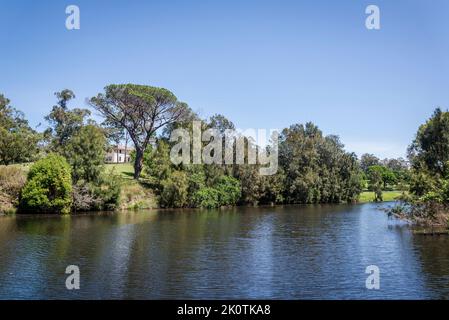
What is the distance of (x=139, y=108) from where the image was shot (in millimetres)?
71438

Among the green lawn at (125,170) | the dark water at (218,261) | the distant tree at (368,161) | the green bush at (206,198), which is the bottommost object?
the dark water at (218,261)

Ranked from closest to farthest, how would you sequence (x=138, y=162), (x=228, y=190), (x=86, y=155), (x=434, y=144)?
(x=434, y=144), (x=86, y=155), (x=138, y=162), (x=228, y=190)

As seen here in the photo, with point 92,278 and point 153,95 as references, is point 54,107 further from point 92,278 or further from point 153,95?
point 92,278

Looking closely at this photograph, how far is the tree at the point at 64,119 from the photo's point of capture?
8306 centimetres

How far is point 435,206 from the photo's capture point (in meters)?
36.4

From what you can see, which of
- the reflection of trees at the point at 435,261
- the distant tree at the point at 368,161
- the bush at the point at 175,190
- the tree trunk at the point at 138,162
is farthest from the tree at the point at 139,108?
the distant tree at the point at 368,161

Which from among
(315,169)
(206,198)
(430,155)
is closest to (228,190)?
(206,198)

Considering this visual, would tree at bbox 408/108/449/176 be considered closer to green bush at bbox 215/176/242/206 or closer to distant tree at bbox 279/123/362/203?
green bush at bbox 215/176/242/206

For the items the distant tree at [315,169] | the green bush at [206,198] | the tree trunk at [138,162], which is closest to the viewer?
the green bush at [206,198]

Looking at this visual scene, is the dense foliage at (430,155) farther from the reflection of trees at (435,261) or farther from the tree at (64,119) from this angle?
the tree at (64,119)

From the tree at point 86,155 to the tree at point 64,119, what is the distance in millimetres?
23582

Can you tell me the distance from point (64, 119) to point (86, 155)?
1166 inches

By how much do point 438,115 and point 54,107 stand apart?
225 feet

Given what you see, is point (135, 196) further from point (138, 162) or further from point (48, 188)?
point (48, 188)
